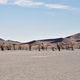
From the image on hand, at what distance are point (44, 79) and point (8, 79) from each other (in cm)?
176

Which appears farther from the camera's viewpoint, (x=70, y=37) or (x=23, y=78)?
(x=70, y=37)

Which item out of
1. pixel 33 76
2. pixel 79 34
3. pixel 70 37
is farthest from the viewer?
pixel 79 34

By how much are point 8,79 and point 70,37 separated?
17171cm

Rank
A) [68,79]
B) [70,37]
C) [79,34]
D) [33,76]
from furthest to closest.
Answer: [79,34] → [70,37] → [33,76] → [68,79]

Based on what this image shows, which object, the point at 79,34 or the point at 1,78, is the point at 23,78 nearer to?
the point at 1,78

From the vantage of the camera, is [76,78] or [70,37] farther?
[70,37]

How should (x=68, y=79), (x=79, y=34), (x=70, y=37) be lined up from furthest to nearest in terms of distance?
(x=79, y=34)
(x=70, y=37)
(x=68, y=79)

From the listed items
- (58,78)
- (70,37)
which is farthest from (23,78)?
(70,37)

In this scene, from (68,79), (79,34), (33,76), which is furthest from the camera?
(79,34)

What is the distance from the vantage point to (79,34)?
200m

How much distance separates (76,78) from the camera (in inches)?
643

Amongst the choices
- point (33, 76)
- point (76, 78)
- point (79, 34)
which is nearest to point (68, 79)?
point (76, 78)

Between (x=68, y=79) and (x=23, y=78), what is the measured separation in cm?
226

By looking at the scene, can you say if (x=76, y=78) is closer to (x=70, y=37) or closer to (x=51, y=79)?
(x=51, y=79)
